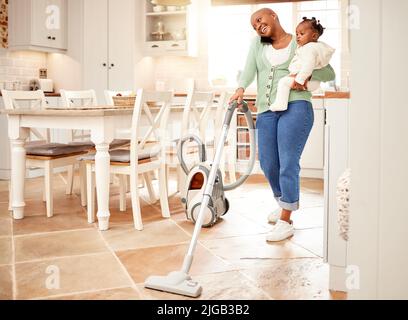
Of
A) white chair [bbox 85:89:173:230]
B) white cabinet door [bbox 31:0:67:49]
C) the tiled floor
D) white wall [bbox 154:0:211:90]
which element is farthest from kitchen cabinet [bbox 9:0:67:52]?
white chair [bbox 85:89:173:230]

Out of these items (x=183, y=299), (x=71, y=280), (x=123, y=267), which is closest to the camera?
(x=183, y=299)

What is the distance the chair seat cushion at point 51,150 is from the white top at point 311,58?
179 cm

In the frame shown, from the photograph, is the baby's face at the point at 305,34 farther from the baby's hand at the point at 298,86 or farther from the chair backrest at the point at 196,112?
the chair backrest at the point at 196,112

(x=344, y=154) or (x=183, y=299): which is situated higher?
(x=344, y=154)

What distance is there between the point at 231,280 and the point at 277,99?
3.65 ft

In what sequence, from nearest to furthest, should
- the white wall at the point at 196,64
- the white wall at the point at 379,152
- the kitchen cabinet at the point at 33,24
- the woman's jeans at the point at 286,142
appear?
the white wall at the point at 379,152, the woman's jeans at the point at 286,142, the kitchen cabinet at the point at 33,24, the white wall at the point at 196,64

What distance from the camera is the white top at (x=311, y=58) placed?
275 cm

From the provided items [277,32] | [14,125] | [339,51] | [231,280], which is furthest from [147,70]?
[231,280]

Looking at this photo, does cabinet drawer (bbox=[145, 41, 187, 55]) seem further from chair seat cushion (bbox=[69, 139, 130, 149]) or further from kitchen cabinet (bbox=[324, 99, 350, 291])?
kitchen cabinet (bbox=[324, 99, 350, 291])

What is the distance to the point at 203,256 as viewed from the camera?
2723 millimetres

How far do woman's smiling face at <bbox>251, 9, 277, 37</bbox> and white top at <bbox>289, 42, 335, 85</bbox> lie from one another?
0.26 metres

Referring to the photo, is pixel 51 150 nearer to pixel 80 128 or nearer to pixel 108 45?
pixel 80 128

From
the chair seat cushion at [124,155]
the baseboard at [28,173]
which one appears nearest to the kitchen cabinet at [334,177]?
the chair seat cushion at [124,155]
